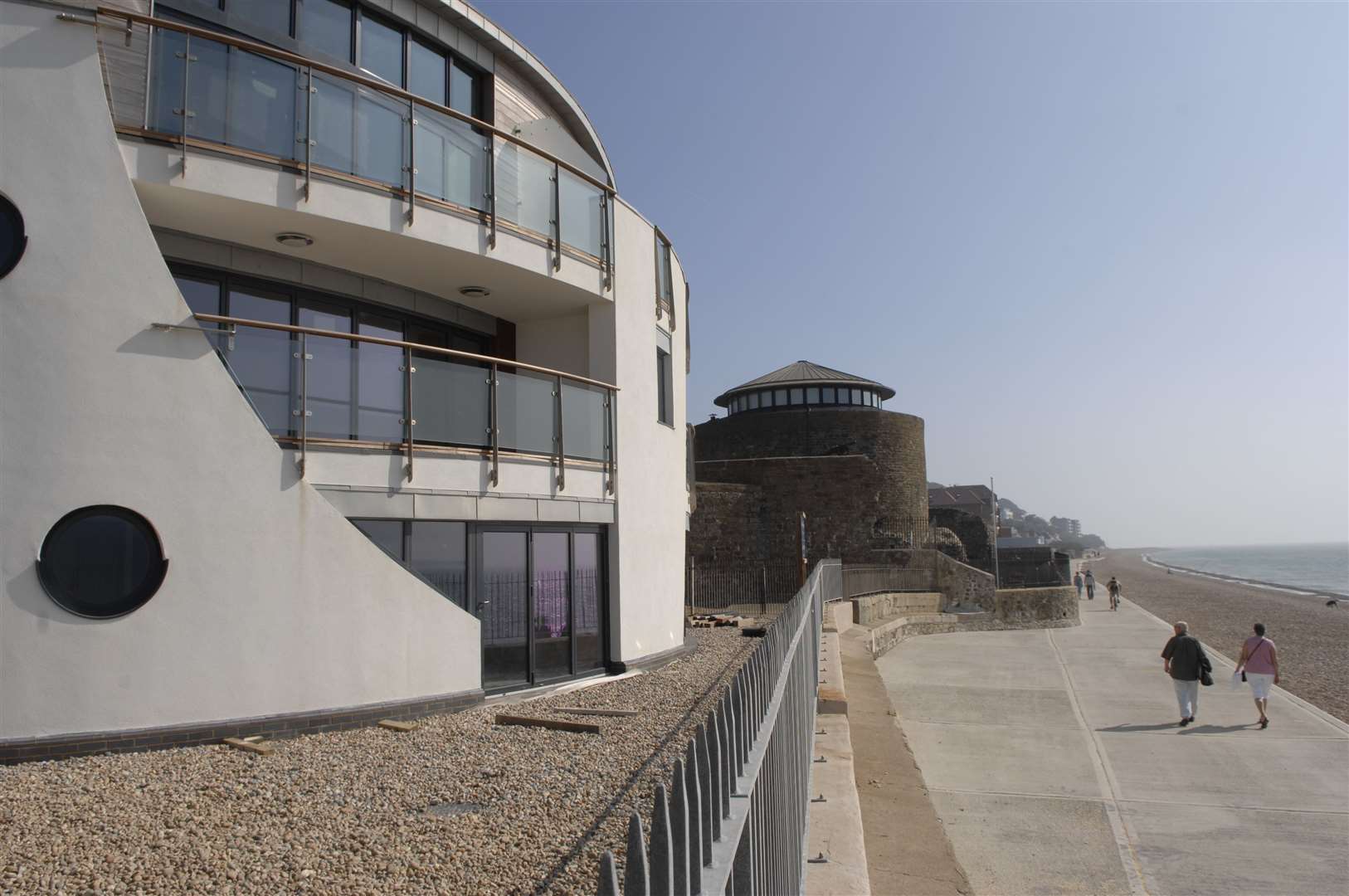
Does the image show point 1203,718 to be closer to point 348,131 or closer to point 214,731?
point 214,731

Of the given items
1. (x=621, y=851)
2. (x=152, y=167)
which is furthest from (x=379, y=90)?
(x=621, y=851)

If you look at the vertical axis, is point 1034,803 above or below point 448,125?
below

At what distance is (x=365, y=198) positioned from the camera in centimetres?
873

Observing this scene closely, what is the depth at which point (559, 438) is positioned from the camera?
396 inches

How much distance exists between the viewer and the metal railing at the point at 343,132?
7.77 m

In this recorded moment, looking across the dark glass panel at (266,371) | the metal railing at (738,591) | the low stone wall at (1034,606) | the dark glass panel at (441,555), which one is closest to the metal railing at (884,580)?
the metal railing at (738,591)

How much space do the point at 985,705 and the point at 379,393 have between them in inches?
425

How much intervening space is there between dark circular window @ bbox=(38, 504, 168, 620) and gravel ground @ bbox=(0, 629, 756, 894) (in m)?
1.13

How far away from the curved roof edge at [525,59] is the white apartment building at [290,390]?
0.10 m

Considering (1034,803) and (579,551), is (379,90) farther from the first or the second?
(1034,803)

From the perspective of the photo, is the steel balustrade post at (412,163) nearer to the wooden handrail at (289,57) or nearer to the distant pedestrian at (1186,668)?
the wooden handrail at (289,57)

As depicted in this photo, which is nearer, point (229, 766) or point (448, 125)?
point (229, 766)

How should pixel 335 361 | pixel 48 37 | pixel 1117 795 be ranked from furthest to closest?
pixel 1117 795 → pixel 335 361 → pixel 48 37

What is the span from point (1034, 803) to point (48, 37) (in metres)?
11.0
